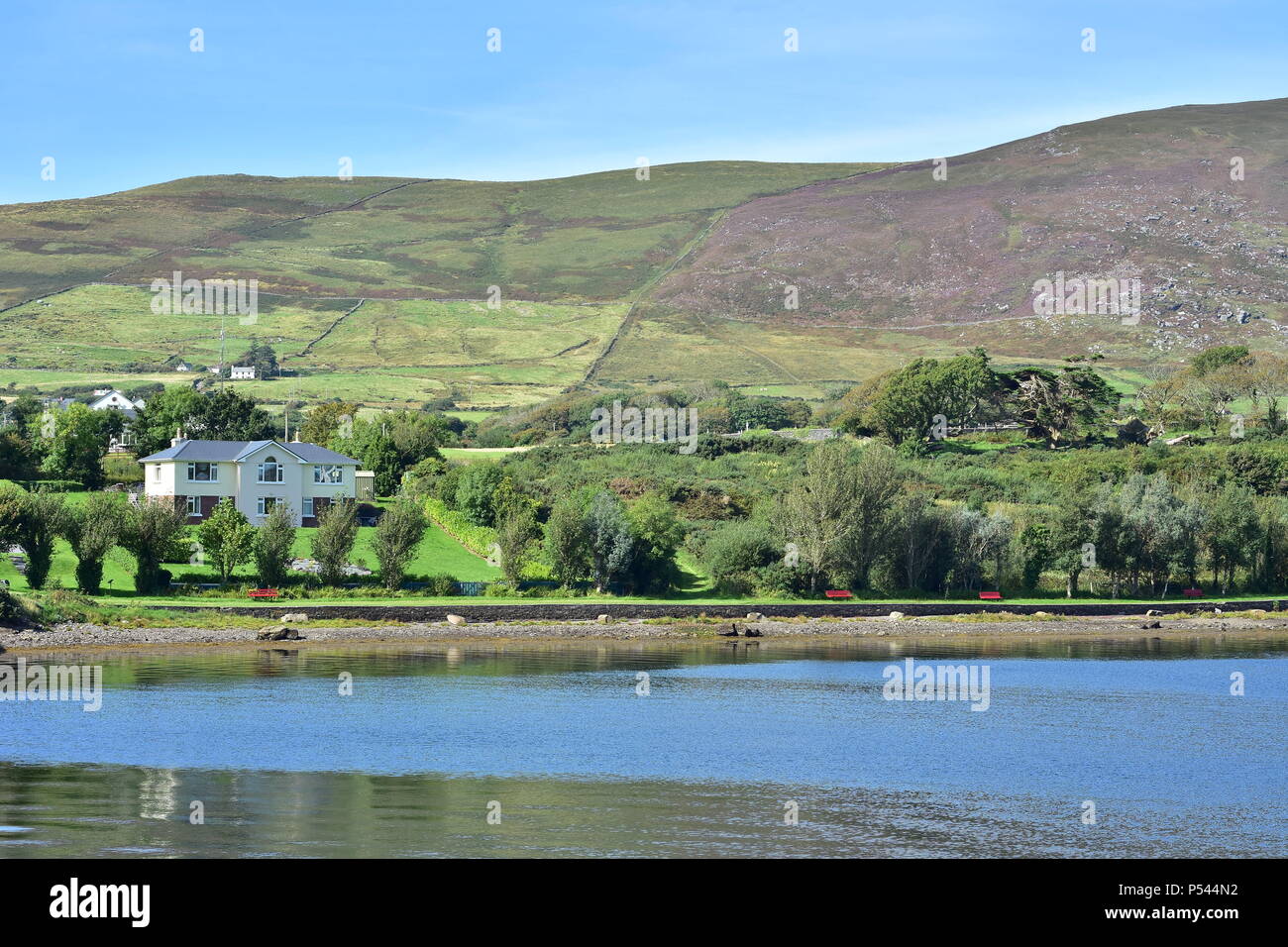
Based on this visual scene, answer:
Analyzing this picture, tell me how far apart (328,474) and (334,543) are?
46.2ft

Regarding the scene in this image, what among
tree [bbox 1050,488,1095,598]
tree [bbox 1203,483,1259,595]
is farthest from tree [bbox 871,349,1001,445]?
tree [bbox 1050,488,1095,598]

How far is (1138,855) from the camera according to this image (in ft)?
79.0

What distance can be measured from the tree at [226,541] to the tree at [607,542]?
15259 mm

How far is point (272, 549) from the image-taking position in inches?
2415

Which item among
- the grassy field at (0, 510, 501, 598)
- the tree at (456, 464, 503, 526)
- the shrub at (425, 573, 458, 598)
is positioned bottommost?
the shrub at (425, 573, 458, 598)

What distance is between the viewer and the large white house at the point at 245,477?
7206 cm

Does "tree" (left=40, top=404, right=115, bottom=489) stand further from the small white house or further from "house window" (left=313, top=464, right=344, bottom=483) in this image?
"house window" (left=313, top=464, right=344, bottom=483)

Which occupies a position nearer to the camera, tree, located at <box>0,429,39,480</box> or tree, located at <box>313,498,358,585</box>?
tree, located at <box>313,498,358,585</box>

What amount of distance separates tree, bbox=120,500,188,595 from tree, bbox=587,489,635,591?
18504mm

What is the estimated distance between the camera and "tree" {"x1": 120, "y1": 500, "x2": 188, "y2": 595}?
59062 mm

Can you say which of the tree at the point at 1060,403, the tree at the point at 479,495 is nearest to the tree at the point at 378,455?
the tree at the point at 479,495

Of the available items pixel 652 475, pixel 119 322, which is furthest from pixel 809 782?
pixel 119 322

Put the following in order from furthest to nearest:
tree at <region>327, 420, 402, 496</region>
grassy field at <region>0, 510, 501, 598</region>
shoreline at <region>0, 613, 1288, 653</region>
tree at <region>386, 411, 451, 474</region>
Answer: tree at <region>386, 411, 451, 474</region>, tree at <region>327, 420, 402, 496</region>, grassy field at <region>0, 510, 501, 598</region>, shoreline at <region>0, 613, 1288, 653</region>
